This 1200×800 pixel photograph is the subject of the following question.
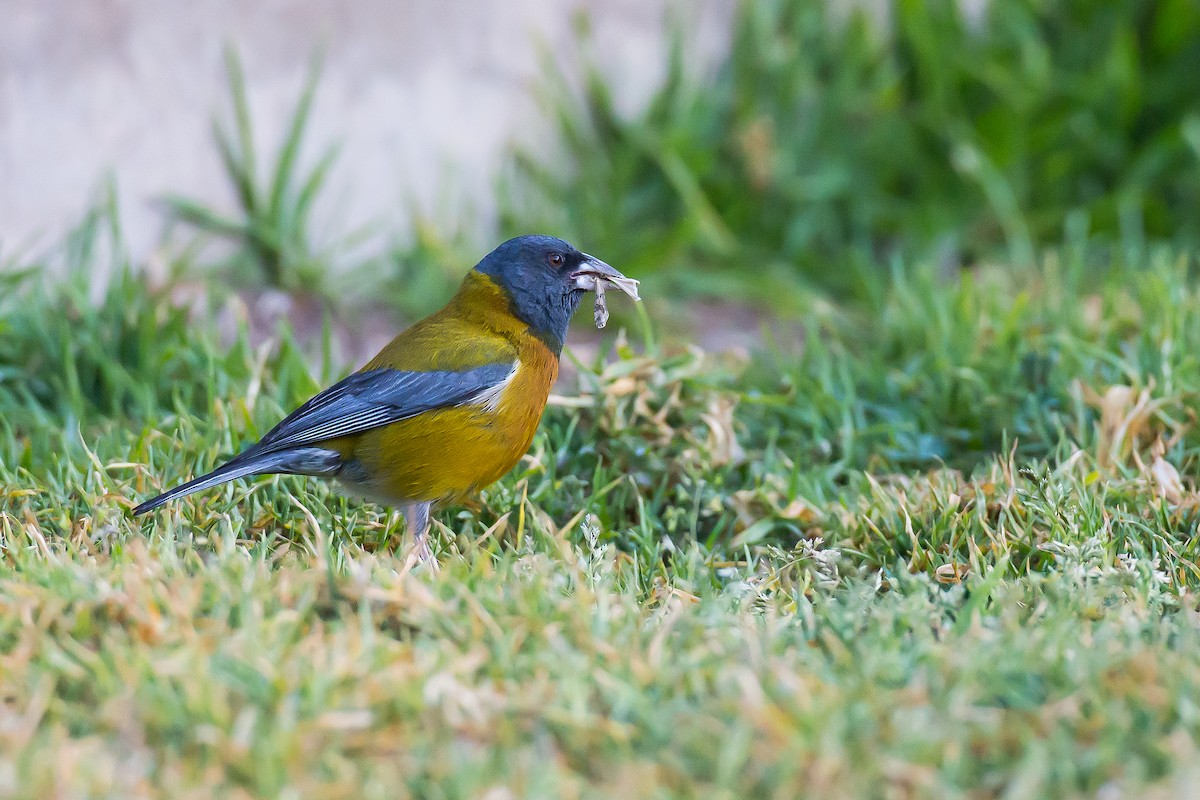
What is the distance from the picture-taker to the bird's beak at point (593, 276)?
3555mm

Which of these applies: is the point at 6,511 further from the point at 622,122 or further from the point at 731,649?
the point at 622,122

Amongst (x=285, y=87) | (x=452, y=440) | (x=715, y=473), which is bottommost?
(x=715, y=473)

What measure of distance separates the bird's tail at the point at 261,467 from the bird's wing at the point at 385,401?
4 centimetres

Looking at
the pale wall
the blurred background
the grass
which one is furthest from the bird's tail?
the pale wall

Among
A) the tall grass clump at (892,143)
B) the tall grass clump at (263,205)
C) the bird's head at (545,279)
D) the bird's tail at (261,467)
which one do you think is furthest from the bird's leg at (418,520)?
the tall grass clump at (892,143)

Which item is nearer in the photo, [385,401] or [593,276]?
[385,401]

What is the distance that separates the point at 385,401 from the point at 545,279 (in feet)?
1.90

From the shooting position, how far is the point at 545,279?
353cm

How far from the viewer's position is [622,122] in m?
6.18

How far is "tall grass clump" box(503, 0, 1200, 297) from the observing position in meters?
6.08

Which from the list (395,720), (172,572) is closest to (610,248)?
(172,572)

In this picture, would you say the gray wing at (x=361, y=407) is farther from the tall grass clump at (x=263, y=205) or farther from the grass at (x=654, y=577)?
the tall grass clump at (x=263, y=205)

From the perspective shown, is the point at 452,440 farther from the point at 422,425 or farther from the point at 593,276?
the point at 593,276

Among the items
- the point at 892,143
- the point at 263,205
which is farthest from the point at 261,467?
the point at 892,143
